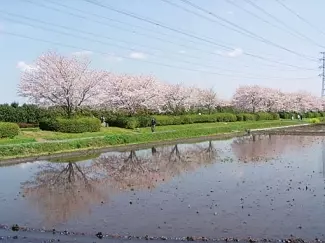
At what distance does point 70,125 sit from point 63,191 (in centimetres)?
1987

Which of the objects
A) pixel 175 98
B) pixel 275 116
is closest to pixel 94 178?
pixel 175 98

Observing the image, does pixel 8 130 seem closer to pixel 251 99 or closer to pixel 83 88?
pixel 83 88

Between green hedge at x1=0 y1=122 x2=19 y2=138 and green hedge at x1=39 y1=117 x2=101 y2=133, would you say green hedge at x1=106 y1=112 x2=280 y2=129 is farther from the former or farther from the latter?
green hedge at x1=0 y1=122 x2=19 y2=138

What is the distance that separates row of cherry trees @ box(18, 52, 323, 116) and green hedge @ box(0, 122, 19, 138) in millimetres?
9309

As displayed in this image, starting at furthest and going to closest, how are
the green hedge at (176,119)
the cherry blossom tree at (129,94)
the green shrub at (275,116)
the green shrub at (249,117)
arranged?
1. the green shrub at (275,116)
2. the green shrub at (249,117)
3. the cherry blossom tree at (129,94)
4. the green hedge at (176,119)

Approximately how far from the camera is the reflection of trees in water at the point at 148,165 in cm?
1805

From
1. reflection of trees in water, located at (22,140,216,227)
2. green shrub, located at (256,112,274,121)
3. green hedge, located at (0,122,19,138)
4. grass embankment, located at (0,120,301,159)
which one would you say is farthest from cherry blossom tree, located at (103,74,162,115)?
green shrub, located at (256,112,274,121)

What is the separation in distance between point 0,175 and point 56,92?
776 inches

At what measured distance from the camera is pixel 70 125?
3556 centimetres

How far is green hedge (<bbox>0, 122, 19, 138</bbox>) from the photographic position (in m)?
29.1

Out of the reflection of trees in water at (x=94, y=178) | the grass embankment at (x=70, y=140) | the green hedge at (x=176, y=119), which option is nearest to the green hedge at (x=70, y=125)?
the grass embankment at (x=70, y=140)

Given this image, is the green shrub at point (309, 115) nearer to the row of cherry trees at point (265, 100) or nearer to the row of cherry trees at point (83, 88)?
the row of cherry trees at point (265, 100)

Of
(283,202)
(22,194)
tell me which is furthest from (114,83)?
(283,202)

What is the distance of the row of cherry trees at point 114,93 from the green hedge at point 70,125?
374 cm
